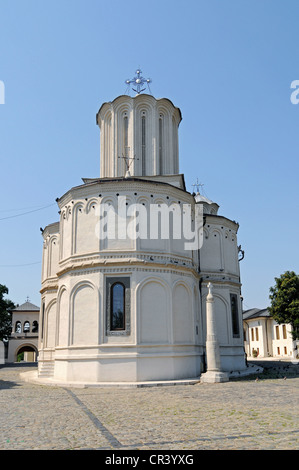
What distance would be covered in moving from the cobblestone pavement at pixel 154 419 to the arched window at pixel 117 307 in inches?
146

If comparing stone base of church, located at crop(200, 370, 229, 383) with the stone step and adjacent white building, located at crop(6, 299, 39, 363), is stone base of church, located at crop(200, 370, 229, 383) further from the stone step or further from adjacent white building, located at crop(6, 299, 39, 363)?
adjacent white building, located at crop(6, 299, 39, 363)

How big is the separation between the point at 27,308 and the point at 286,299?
112 ft

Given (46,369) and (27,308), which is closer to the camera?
(46,369)

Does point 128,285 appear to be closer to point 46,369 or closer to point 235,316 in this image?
point 46,369

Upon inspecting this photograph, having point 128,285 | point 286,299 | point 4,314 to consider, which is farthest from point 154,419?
point 4,314

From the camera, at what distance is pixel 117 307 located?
62.7 feet

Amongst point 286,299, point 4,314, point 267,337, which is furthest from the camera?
point 267,337

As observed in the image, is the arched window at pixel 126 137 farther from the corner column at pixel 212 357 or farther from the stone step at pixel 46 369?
the stone step at pixel 46 369

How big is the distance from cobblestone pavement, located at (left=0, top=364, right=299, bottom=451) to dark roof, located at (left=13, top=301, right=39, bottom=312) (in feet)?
138

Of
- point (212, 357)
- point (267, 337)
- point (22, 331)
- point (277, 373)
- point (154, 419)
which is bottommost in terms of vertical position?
point (277, 373)

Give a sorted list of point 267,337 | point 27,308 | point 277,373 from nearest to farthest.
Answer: point 277,373, point 267,337, point 27,308

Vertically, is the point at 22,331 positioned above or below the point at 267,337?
above
